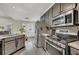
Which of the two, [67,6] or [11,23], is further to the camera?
[11,23]

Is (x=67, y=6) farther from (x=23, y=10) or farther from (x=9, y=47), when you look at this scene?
(x=9, y=47)

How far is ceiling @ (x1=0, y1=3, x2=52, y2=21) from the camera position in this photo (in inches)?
57.3

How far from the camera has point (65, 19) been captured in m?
1.50

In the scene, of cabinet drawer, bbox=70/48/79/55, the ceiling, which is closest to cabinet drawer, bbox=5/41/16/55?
the ceiling

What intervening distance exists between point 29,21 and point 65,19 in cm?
66

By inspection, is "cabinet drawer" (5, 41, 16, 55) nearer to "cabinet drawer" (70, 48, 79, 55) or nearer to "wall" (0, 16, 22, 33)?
"wall" (0, 16, 22, 33)

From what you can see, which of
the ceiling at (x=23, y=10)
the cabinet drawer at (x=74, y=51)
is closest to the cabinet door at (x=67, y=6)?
the ceiling at (x=23, y=10)

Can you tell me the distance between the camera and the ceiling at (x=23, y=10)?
146 centimetres

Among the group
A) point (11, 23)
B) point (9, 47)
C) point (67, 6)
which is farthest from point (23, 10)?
point (9, 47)

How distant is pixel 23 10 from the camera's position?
158cm
